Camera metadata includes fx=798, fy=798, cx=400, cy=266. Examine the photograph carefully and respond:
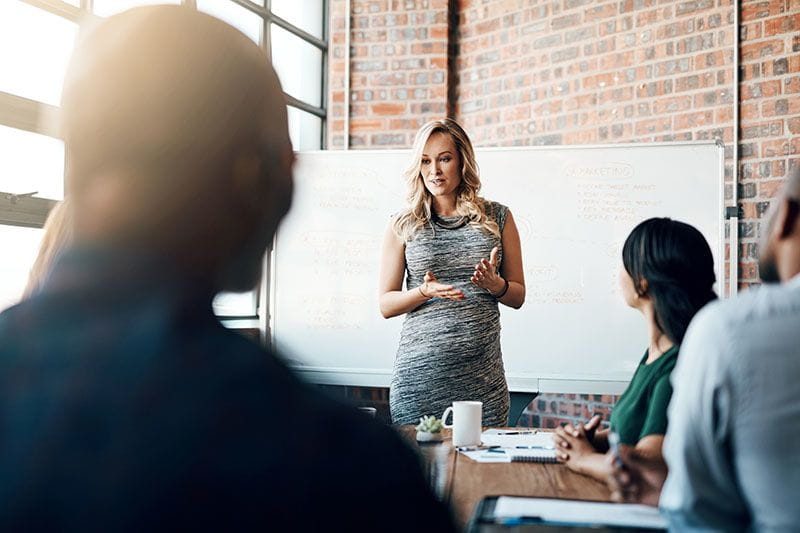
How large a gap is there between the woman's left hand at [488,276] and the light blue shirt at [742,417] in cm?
150

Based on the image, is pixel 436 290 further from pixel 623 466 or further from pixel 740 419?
pixel 740 419

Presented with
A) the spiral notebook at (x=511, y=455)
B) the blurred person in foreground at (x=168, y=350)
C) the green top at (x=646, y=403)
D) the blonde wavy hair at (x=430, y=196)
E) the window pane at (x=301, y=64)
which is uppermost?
the window pane at (x=301, y=64)

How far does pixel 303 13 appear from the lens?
4781 mm

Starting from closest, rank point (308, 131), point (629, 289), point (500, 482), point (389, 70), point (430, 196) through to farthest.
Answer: point (500, 482) → point (629, 289) → point (430, 196) → point (389, 70) → point (308, 131)

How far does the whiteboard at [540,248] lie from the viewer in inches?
144

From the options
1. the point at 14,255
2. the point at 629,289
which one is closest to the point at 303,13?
the point at 14,255

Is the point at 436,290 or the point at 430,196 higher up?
the point at 430,196

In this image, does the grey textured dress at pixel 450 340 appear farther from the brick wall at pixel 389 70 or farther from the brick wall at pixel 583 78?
the brick wall at pixel 389 70

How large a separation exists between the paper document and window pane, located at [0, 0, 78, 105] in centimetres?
254

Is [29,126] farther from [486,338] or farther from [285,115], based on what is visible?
[285,115]

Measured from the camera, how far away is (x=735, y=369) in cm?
84

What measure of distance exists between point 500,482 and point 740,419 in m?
0.69

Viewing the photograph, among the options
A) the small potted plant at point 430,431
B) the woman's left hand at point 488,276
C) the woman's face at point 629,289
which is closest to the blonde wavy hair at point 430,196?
the woman's left hand at point 488,276

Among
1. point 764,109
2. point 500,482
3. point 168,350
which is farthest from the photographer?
point 764,109
